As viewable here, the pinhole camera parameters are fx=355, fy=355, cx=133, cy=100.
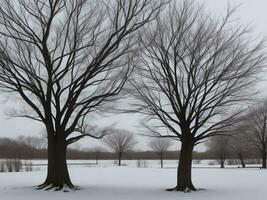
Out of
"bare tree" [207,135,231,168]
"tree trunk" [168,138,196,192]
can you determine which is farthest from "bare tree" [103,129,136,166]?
"tree trunk" [168,138,196,192]

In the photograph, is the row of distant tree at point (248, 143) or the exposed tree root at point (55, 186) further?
the row of distant tree at point (248, 143)

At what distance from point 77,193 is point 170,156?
355 ft

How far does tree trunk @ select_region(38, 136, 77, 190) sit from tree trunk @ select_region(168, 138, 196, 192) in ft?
17.3

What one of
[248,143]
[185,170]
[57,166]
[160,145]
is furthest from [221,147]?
[57,166]

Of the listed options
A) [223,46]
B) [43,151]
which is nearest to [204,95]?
[223,46]

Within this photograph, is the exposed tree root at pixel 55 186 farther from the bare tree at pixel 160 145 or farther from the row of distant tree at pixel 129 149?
the bare tree at pixel 160 145

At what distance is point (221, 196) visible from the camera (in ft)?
49.5

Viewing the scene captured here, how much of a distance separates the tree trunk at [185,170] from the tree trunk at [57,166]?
5.28 metres

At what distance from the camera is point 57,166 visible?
17.2 metres

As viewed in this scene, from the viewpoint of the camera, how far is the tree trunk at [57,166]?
16906 mm

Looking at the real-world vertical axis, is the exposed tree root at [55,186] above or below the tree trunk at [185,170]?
below

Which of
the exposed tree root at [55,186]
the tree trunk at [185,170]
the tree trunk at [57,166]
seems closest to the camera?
the exposed tree root at [55,186]

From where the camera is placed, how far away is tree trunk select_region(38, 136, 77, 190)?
16.9 m

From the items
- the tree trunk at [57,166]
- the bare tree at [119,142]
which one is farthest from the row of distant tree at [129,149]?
the tree trunk at [57,166]
